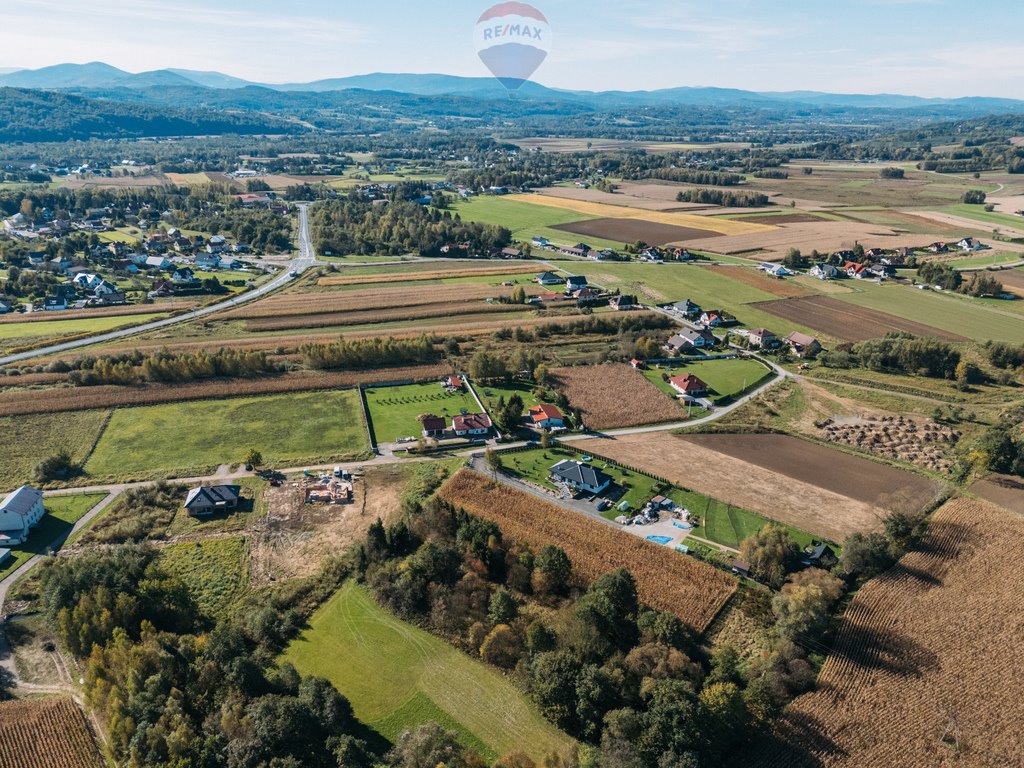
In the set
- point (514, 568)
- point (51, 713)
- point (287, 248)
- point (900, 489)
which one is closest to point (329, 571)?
point (514, 568)

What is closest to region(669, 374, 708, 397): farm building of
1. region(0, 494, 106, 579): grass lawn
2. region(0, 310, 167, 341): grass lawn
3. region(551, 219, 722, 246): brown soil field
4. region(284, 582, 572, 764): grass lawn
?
region(284, 582, 572, 764): grass lawn

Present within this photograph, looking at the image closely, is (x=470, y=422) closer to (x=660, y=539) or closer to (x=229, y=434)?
(x=660, y=539)

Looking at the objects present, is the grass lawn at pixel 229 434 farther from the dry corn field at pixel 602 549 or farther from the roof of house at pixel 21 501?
the dry corn field at pixel 602 549

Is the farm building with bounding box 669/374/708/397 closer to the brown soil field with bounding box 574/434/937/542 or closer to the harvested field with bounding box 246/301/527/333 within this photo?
the brown soil field with bounding box 574/434/937/542

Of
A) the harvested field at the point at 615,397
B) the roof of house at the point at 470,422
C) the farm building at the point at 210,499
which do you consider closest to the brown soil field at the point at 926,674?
the harvested field at the point at 615,397

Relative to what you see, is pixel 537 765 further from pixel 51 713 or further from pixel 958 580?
pixel 958 580
